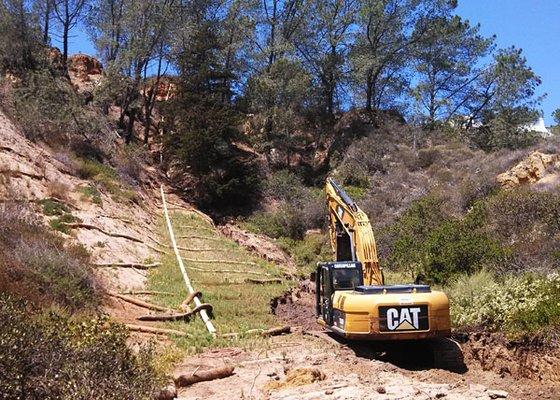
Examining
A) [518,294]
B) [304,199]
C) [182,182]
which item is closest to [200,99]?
[182,182]

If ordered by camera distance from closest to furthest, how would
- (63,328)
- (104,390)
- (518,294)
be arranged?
(104,390)
(63,328)
(518,294)

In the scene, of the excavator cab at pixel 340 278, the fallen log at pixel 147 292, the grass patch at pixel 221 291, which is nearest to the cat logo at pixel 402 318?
the excavator cab at pixel 340 278

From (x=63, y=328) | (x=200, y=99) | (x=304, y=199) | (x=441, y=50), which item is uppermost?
(x=441, y=50)

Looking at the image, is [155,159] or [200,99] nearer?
[200,99]

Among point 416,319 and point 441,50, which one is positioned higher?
point 441,50

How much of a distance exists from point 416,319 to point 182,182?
22.5m

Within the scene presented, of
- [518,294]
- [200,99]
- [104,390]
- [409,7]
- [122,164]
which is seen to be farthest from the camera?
[409,7]

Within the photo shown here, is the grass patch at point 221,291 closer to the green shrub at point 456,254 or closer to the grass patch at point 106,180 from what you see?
the grass patch at point 106,180

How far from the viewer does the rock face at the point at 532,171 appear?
24.0 meters

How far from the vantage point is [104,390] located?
607cm

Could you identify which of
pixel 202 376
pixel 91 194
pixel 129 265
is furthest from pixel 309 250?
pixel 202 376

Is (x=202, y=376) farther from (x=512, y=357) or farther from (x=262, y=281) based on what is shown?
(x=262, y=281)

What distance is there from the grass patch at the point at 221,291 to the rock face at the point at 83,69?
16833 millimetres

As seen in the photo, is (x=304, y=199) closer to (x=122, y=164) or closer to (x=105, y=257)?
(x=122, y=164)
